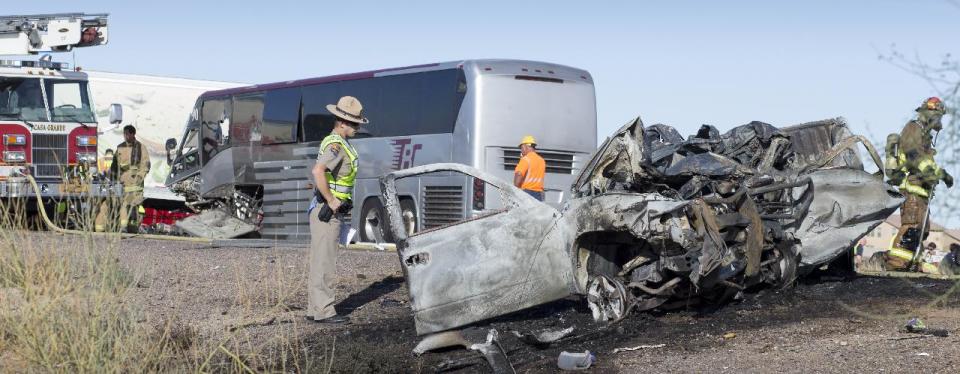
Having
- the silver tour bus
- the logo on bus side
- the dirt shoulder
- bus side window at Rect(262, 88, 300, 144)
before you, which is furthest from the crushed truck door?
bus side window at Rect(262, 88, 300, 144)

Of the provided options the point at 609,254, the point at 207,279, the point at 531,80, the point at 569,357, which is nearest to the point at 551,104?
the point at 531,80

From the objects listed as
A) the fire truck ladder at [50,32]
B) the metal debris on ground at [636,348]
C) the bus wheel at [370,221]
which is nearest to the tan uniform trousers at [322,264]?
the metal debris on ground at [636,348]

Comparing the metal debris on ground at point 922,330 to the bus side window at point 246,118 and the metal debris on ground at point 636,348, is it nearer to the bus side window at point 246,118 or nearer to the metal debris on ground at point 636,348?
the metal debris on ground at point 636,348

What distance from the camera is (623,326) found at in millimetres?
9102

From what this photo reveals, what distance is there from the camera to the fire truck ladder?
20703 mm

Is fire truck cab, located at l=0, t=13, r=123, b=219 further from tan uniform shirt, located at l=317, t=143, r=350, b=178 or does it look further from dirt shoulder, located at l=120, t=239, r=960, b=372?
tan uniform shirt, located at l=317, t=143, r=350, b=178

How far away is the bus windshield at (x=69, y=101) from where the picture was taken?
832 inches

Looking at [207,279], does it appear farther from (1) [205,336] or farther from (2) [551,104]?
(2) [551,104]

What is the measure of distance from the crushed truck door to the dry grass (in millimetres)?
870

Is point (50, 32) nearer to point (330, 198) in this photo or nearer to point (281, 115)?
point (281, 115)

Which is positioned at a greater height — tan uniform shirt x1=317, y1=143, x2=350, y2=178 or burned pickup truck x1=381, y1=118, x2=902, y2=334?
tan uniform shirt x1=317, y1=143, x2=350, y2=178

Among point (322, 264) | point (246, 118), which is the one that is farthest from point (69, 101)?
point (322, 264)

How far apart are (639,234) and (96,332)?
12.5ft

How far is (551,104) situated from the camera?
19.8 metres
